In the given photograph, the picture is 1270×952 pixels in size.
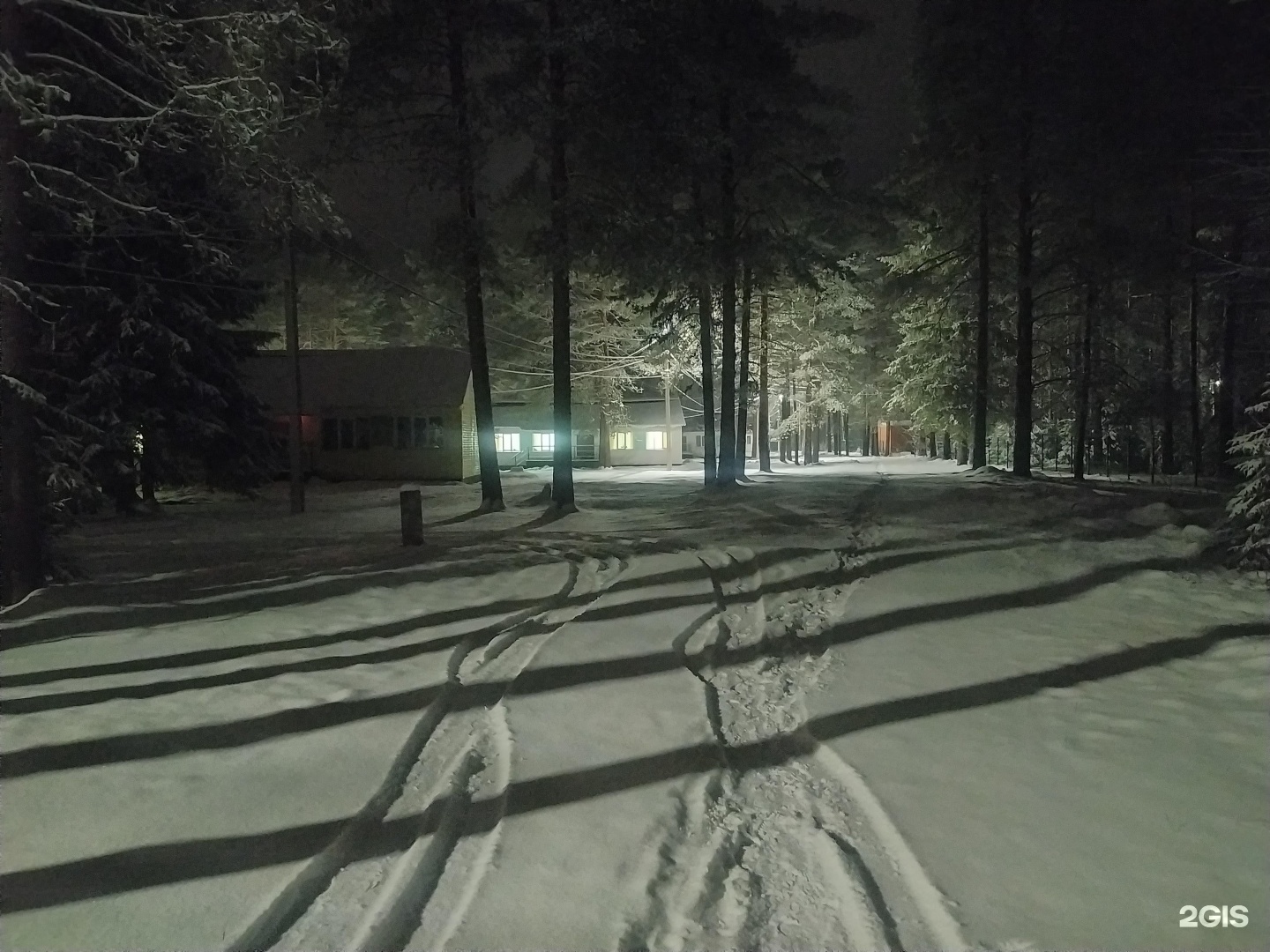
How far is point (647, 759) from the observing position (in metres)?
4.96

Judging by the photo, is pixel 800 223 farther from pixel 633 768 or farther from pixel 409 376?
pixel 633 768

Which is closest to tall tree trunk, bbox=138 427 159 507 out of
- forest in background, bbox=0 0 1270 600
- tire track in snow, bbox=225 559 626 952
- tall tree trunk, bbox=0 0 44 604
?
forest in background, bbox=0 0 1270 600

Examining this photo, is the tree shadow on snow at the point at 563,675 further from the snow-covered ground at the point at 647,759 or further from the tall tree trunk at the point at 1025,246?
the tall tree trunk at the point at 1025,246

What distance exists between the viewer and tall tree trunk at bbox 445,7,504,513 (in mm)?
17109

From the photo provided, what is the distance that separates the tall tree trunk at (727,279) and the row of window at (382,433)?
1366 centimetres

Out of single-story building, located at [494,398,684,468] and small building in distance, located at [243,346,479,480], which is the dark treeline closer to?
small building in distance, located at [243,346,479,480]

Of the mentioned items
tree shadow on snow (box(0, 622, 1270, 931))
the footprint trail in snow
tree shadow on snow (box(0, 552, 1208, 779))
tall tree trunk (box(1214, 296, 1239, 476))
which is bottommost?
the footprint trail in snow

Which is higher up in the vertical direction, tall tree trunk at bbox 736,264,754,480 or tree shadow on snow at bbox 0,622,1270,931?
tall tree trunk at bbox 736,264,754,480

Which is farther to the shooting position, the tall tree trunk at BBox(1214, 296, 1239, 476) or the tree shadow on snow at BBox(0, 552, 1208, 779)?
the tall tree trunk at BBox(1214, 296, 1239, 476)

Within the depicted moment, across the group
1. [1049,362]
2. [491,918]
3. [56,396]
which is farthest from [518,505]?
[1049,362]

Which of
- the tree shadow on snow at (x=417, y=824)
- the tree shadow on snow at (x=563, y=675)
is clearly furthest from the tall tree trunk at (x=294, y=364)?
the tree shadow on snow at (x=417, y=824)

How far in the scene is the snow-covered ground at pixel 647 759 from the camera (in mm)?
3463

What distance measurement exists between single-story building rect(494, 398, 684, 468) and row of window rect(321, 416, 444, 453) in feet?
39.6

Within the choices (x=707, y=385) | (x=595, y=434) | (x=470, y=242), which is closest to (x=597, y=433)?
(x=595, y=434)
